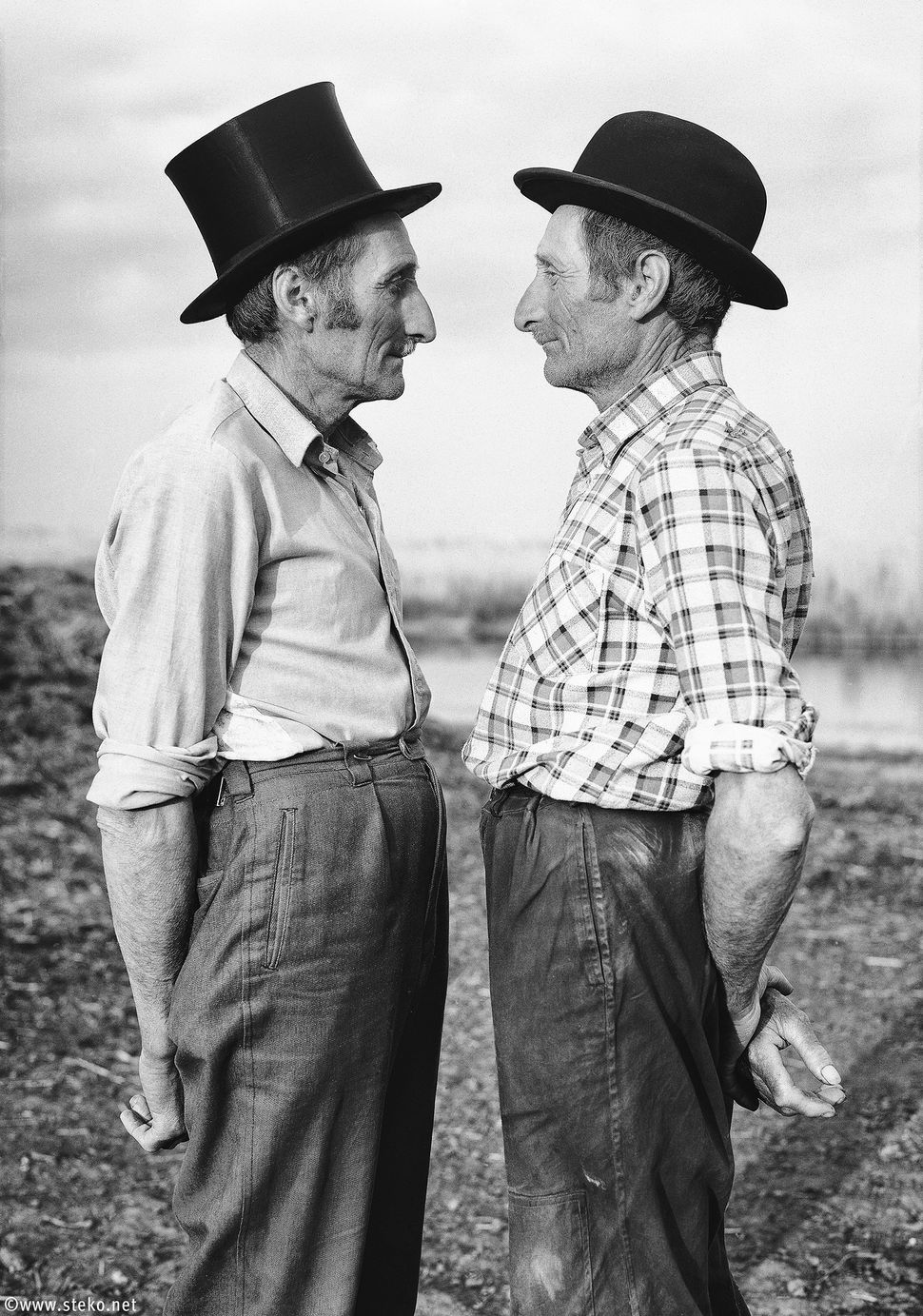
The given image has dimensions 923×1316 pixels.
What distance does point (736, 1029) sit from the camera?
184 centimetres

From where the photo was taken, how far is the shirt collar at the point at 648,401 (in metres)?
1.76

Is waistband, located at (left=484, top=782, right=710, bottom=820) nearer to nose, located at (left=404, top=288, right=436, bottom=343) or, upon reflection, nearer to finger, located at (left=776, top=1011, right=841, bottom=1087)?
finger, located at (left=776, top=1011, right=841, bottom=1087)

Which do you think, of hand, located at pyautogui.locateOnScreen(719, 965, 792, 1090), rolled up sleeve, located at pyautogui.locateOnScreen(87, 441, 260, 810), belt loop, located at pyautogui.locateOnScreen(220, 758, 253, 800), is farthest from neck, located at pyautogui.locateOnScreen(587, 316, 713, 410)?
hand, located at pyautogui.locateOnScreen(719, 965, 792, 1090)

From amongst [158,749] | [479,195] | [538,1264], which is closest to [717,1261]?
[538,1264]

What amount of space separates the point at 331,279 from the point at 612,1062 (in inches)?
45.9

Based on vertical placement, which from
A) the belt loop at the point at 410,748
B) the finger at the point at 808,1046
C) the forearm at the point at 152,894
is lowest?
the finger at the point at 808,1046

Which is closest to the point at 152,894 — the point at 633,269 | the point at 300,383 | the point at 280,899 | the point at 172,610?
the point at 280,899

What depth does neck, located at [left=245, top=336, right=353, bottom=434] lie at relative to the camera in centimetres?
196

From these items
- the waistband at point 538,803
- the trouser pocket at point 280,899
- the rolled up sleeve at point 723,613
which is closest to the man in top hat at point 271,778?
the trouser pocket at point 280,899

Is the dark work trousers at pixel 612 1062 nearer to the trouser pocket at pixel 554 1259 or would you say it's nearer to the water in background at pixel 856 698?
the trouser pocket at pixel 554 1259

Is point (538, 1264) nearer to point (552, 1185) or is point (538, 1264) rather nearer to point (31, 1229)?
point (552, 1185)

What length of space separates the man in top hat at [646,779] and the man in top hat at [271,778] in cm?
18

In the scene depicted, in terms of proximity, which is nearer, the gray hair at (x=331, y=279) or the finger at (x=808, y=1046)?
the finger at (x=808, y=1046)

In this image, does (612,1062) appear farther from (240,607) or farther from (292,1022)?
(240,607)
